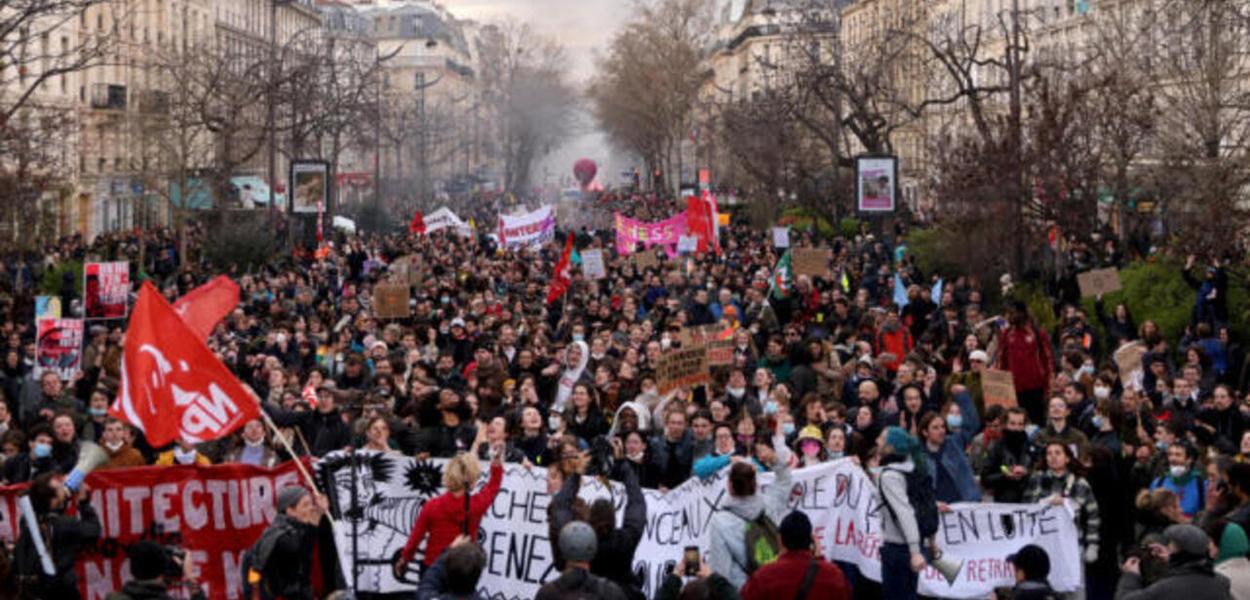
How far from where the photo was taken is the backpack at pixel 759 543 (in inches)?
398

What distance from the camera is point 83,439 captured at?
14.2 meters

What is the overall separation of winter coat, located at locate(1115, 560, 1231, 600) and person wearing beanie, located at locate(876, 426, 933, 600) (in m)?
2.89

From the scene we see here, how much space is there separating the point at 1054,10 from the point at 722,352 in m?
55.1

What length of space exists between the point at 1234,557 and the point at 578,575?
3.19 metres

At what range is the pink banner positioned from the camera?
3825 centimetres

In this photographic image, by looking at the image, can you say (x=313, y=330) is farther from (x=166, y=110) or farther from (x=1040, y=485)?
(x=166, y=110)

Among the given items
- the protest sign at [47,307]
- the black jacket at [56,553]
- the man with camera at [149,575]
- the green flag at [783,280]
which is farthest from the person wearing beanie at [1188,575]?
the green flag at [783,280]

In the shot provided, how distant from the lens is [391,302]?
1047 inches

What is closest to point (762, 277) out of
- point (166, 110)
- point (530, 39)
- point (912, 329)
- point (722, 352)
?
point (912, 329)

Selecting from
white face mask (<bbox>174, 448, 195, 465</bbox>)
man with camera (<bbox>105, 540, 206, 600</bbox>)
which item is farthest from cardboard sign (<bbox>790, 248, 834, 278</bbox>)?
man with camera (<bbox>105, 540, 206, 600</bbox>)

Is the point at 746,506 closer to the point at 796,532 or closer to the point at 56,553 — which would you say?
the point at 796,532

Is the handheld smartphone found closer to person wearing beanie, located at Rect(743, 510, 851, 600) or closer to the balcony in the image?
person wearing beanie, located at Rect(743, 510, 851, 600)

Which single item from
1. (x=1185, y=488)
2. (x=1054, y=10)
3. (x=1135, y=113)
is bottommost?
(x=1185, y=488)

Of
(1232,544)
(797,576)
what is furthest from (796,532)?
→ (1232,544)
